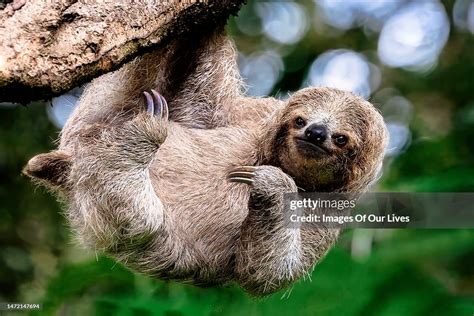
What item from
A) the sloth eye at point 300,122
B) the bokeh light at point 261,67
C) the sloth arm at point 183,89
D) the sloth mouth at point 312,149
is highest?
the bokeh light at point 261,67

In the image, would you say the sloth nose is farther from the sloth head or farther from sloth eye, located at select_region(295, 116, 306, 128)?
sloth eye, located at select_region(295, 116, 306, 128)

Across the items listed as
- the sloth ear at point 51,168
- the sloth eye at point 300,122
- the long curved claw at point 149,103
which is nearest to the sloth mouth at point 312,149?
the sloth eye at point 300,122

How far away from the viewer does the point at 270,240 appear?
11.5 feet

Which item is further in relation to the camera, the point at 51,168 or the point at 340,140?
the point at 51,168

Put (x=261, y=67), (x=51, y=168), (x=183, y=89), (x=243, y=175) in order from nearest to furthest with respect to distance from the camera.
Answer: (x=243, y=175) → (x=51, y=168) → (x=183, y=89) → (x=261, y=67)

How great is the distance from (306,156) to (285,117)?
1.05 ft

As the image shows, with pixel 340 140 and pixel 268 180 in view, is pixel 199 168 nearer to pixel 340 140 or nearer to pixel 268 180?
pixel 268 180

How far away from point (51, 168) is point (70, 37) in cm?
149

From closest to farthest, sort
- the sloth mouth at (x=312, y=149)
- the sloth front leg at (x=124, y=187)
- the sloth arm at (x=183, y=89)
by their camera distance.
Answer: the sloth front leg at (x=124, y=187) → the sloth mouth at (x=312, y=149) → the sloth arm at (x=183, y=89)

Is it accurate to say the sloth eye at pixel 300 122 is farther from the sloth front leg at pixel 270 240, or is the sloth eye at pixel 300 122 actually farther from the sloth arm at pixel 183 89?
the sloth arm at pixel 183 89

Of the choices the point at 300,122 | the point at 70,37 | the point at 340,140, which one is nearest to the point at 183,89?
the point at 300,122

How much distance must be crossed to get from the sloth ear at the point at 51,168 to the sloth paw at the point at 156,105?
61 cm

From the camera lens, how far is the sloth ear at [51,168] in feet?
12.3

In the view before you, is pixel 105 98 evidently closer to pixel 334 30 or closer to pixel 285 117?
pixel 285 117
